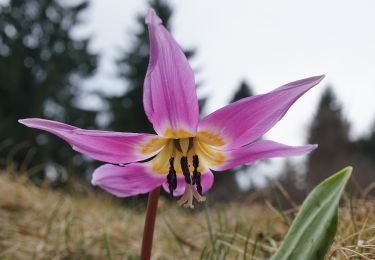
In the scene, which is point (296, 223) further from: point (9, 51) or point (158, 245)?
point (9, 51)

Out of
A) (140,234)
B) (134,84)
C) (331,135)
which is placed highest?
(140,234)

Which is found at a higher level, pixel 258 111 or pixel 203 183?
pixel 258 111

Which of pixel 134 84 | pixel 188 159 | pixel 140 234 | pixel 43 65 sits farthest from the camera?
pixel 43 65

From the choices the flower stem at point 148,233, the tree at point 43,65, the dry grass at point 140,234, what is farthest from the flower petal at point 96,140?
the tree at point 43,65

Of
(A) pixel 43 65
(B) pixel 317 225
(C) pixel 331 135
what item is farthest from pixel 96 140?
(A) pixel 43 65

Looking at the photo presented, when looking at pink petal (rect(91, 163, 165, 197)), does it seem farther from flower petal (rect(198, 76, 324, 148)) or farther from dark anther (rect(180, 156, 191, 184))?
flower petal (rect(198, 76, 324, 148))

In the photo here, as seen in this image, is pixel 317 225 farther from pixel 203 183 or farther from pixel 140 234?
pixel 140 234

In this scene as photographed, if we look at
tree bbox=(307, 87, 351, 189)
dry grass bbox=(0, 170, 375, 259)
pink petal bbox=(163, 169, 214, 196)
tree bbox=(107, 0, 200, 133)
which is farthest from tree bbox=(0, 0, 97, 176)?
pink petal bbox=(163, 169, 214, 196)
